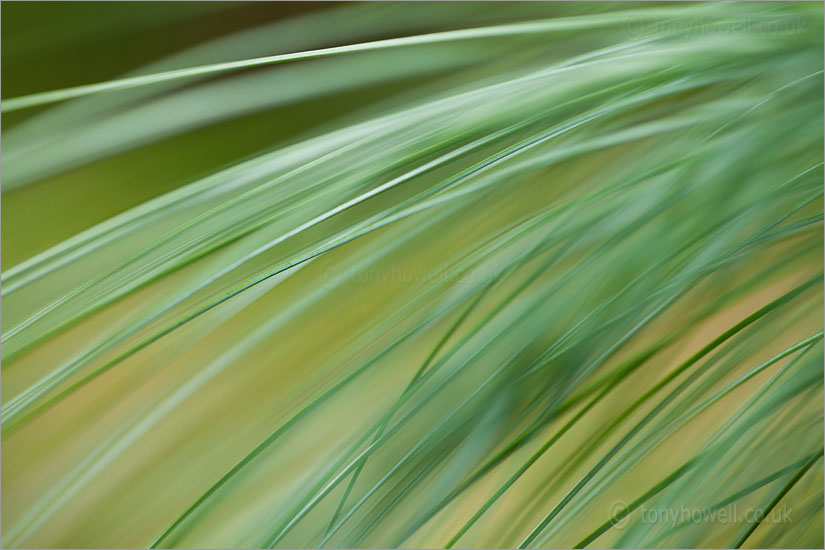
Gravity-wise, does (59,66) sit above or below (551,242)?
above

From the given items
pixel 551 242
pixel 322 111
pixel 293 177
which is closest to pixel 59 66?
pixel 322 111

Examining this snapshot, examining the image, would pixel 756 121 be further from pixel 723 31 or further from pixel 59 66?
pixel 59 66

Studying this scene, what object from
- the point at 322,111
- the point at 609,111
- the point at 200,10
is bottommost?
the point at 609,111

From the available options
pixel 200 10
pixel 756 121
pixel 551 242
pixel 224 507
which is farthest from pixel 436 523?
pixel 200 10

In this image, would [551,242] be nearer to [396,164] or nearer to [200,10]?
[396,164]

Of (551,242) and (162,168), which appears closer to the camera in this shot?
(551,242)

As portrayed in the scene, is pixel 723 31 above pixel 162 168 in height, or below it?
below
